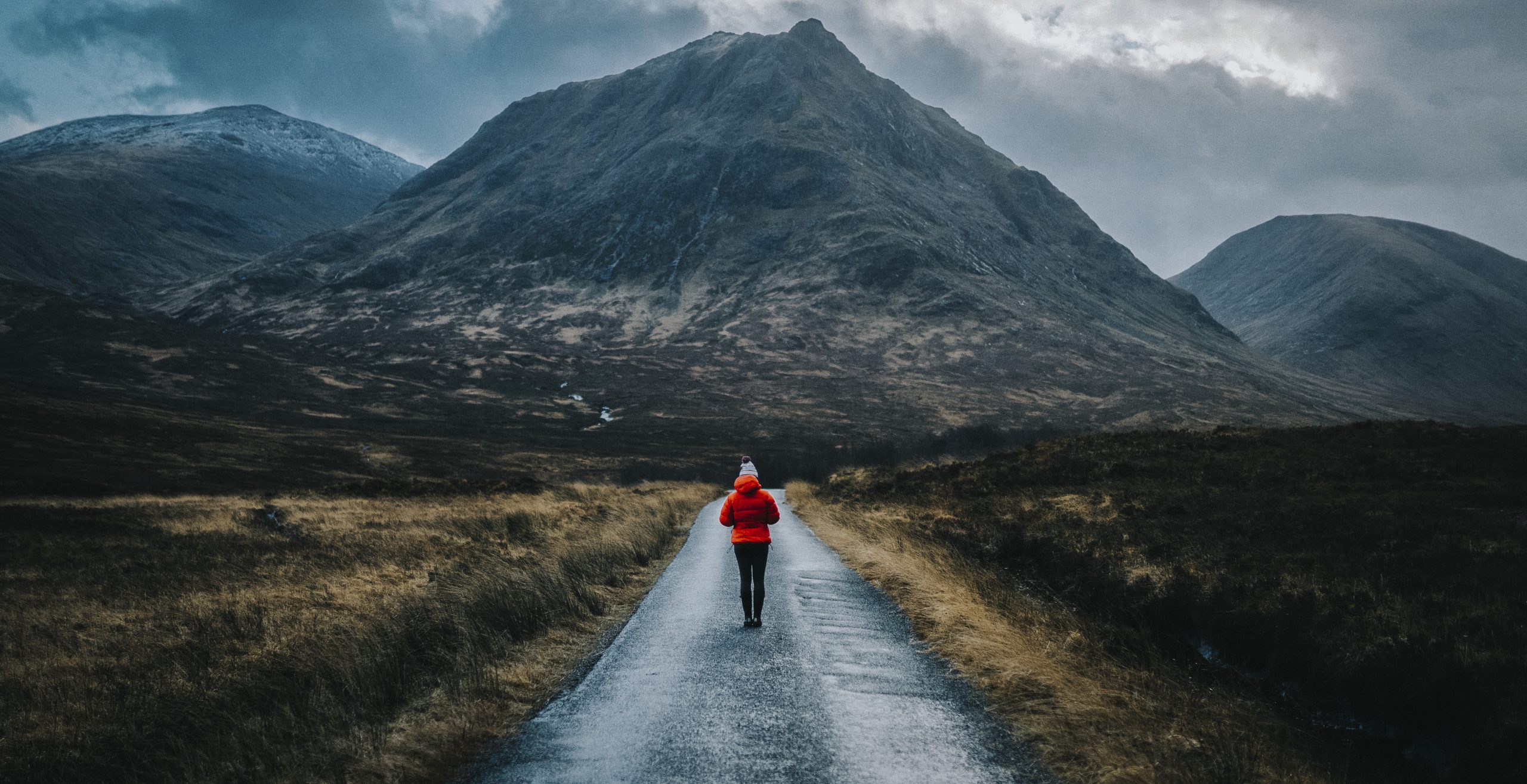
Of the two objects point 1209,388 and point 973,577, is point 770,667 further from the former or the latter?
point 1209,388

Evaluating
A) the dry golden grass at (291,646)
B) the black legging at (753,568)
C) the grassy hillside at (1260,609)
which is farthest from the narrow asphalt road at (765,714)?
the dry golden grass at (291,646)

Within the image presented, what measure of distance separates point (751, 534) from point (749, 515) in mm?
301

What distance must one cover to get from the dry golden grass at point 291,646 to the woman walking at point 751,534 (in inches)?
90.5

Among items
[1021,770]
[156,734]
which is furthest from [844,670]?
[156,734]

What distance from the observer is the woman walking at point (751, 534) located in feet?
36.9

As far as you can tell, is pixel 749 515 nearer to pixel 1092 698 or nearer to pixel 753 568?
pixel 753 568

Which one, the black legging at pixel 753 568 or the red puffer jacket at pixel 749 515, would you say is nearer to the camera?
the black legging at pixel 753 568

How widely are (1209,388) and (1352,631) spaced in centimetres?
18357

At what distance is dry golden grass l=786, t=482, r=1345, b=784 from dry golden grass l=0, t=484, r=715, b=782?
506cm

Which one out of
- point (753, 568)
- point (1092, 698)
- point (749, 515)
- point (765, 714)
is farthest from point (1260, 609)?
point (765, 714)

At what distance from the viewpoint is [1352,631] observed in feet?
32.5

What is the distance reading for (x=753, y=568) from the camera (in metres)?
11.5

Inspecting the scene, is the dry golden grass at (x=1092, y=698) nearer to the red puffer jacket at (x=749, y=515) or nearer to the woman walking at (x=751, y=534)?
the woman walking at (x=751, y=534)

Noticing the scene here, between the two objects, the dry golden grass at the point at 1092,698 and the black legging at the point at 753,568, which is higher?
the black legging at the point at 753,568
